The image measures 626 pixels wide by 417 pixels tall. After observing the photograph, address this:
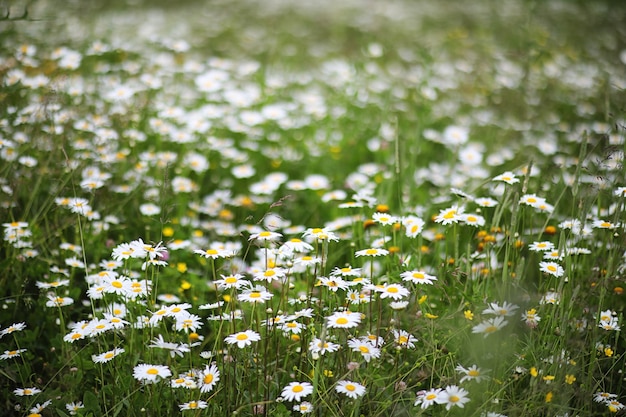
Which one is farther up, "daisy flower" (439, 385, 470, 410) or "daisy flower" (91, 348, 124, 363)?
"daisy flower" (91, 348, 124, 363)

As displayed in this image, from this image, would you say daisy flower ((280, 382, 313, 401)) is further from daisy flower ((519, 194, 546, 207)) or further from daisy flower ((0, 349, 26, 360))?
daisy flower ((519, 194, 546, 207))

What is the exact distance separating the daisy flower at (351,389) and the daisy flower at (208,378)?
32cm

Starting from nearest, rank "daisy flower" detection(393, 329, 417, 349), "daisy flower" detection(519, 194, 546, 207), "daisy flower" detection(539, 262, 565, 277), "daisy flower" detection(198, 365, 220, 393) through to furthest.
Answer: "daisy flower" detection(198, 365, 220, 393)
"daisy flower" detection(393, 329, 417, 349)
"daisy flower" detection(539, 262, 565, 277)
"daisy flower" detection(519, 194, 546, 207)

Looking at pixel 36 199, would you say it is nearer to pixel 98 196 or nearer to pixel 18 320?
pixel 98 196

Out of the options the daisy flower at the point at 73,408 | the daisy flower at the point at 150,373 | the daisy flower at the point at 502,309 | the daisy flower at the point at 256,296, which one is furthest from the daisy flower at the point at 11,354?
the daisy flower at the point at 502,309

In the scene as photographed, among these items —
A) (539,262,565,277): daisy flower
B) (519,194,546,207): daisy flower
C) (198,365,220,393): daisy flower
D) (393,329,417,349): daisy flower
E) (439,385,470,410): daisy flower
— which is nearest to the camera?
(439,385,470,410): daisy flower

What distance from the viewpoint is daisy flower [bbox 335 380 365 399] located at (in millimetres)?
1389

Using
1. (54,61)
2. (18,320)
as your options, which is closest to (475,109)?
(54,61)

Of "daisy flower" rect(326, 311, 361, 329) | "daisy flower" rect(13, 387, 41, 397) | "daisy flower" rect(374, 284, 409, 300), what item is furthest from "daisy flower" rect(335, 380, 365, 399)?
"daisy flower" rect(13, 387, 41, 397)

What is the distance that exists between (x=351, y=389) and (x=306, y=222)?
5.32 feet

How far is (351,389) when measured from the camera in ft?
4.63

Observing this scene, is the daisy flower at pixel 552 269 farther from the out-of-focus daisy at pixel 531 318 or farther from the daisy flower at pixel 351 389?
the daisy flower at pixel 351 389

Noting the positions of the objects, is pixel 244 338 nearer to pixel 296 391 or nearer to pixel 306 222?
pixel 296 391

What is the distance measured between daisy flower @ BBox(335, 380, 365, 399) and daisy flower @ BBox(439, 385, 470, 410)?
19 centimetres
